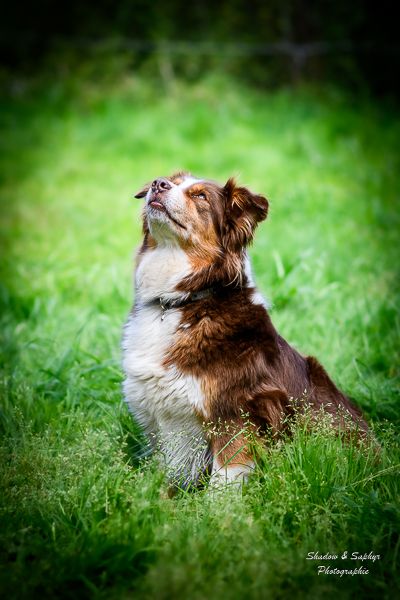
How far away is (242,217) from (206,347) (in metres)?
0.72

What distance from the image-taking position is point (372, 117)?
35.9 feet

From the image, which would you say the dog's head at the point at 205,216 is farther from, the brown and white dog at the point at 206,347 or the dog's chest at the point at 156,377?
the dog's chest at the point at 156,377

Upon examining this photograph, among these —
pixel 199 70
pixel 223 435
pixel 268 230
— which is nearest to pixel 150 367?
pixel 223 435

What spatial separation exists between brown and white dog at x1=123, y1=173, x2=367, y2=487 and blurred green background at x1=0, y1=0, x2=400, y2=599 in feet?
0.67

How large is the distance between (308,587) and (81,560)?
0.84 meters

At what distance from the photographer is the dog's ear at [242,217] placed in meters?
3.49

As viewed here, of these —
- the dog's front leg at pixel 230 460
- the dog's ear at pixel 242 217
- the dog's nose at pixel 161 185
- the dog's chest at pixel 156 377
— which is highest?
the dog's nose at pixel 161 185

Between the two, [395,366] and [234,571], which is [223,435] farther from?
[395,366]

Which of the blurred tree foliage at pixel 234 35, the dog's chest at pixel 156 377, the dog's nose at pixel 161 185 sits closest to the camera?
the dog's chest at pixel 156 377

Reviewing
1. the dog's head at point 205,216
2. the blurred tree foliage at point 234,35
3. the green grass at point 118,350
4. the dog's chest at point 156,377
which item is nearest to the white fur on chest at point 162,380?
the dog's chest at point 156,377

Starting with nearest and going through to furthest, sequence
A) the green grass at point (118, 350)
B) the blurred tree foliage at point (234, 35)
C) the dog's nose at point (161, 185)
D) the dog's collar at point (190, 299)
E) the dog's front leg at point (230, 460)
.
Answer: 1. the green grass at point (118, 350)
2. the dog's front leg at point (230, 460)
3. the dog's collar at point (190, 299)
4. the dog's nose at point (161, 185)
5. the blurred tree foliage at point (234, 35)

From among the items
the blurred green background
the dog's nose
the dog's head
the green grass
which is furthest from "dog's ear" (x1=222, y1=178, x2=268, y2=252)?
the green grass

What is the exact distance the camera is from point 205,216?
11.6ft

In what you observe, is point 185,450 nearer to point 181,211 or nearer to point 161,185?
point 181,211
